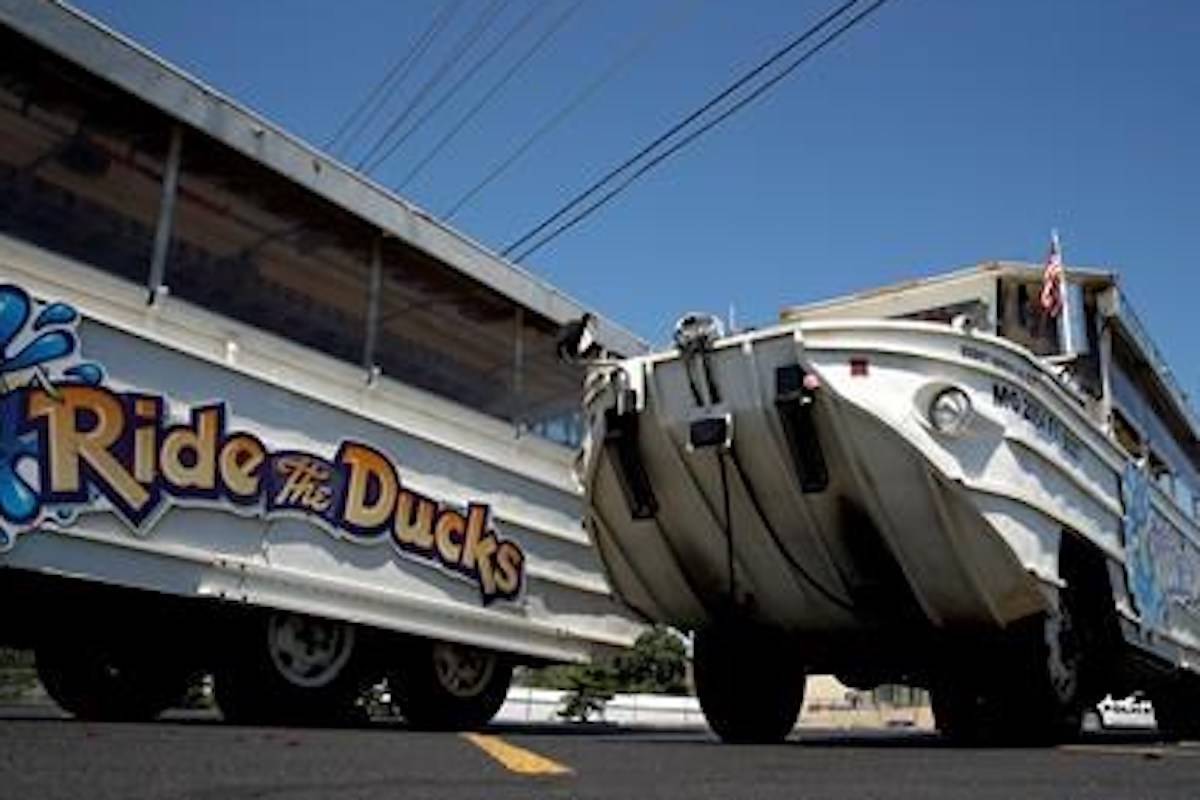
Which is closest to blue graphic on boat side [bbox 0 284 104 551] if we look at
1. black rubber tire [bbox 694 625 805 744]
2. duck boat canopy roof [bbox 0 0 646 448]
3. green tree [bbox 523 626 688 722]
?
duck boat canopy roof [bbox 0 0 646 448]

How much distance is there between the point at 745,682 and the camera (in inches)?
282

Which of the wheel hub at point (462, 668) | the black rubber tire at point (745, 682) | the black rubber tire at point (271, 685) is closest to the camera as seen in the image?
the black rubber tire at point (271, 685)

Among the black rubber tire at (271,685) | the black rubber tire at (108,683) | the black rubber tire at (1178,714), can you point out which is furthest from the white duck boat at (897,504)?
the black rubber tire at (1178,714)

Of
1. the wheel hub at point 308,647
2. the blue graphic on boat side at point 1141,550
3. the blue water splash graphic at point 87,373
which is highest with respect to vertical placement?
the blue water splash graphic at point 87,373

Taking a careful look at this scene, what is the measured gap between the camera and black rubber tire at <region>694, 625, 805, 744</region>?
714 cm

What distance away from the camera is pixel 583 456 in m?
7.02

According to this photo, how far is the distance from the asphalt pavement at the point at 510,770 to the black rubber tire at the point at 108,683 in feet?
6.47

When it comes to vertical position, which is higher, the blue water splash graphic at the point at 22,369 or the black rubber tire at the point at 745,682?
the blue water splash graphic at the point at 22,369

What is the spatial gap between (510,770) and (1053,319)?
4793 mm

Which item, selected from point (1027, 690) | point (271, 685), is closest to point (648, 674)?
point (271, 685)

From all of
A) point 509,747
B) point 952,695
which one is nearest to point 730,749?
point 509,747

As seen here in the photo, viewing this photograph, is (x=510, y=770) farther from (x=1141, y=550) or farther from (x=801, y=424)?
(x=1141, y=550)

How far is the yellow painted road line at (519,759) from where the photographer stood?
4.18 m

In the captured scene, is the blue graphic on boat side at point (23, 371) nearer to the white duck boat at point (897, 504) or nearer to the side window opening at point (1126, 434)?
the white duck boat at point (897, 504)
